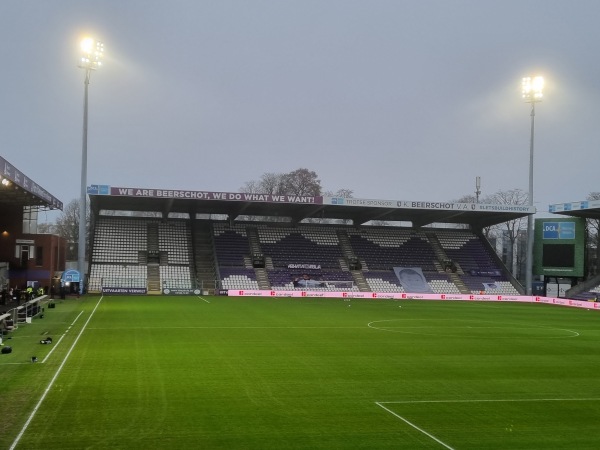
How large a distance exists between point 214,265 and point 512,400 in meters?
48.3

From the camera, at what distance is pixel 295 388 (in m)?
14.0

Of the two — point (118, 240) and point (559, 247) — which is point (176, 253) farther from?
point (559, 247)

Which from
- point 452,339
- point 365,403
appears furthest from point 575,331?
point 365,403

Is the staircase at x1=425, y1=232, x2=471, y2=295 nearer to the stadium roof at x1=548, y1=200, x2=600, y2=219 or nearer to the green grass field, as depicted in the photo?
the stadium roof at x1=548, y1=200, x2=600, y2=219

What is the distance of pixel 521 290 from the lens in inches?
2483

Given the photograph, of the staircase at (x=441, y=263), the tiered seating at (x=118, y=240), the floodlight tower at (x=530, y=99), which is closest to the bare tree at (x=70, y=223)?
the tiered seating at (x=118, y=240)

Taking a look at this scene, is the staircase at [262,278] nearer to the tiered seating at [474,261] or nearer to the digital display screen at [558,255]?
the tiered seating at [474,261]

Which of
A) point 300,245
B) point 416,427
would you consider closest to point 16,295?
point 300,245

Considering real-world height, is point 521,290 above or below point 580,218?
below

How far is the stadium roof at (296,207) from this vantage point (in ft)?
178

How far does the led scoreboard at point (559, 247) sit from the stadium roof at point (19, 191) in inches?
1826

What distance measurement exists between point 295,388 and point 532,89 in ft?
178

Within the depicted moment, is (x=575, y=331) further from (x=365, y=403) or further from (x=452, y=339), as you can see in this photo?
(x=365, y=403)

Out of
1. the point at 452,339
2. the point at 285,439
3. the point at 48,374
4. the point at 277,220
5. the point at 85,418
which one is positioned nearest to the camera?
the point at 285,439
